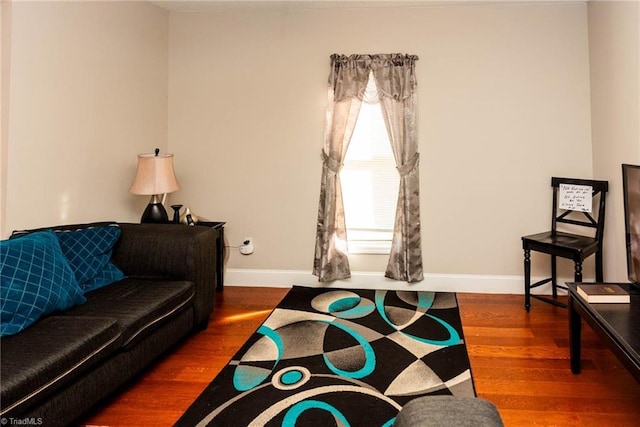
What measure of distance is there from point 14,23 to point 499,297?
4.03 meters

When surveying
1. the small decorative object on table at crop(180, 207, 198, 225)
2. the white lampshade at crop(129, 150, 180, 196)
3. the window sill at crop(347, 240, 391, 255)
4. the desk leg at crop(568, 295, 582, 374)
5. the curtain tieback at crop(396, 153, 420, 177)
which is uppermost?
the curtain tieback at crop(396, 153, 420, 177)

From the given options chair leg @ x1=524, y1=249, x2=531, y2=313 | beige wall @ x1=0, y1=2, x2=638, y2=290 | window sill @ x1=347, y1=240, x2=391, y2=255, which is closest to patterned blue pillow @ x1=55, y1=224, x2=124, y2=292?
beige wall @ x1=0, y1=2, x2=638, y2=290

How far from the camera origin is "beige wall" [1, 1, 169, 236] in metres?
2.62

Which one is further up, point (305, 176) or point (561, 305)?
point (305, 176)

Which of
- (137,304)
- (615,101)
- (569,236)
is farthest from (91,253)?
(615,101)

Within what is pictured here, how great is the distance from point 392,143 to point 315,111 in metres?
0.78

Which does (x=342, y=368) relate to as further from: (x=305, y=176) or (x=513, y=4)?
(x=513, y=4)

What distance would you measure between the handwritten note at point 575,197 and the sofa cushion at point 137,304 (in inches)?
121

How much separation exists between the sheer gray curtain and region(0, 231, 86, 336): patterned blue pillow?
2218 mm

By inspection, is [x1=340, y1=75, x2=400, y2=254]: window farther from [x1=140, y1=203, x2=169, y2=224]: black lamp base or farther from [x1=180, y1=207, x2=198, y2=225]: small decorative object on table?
[x1=140, y1=203, x2=169, y2=224]: black lamp base

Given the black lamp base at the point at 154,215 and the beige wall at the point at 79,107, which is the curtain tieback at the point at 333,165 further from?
the beige wall at the point at 79,107

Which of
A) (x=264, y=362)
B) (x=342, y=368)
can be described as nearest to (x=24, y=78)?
(x=264, y=362)

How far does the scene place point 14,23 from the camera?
2.56 meters

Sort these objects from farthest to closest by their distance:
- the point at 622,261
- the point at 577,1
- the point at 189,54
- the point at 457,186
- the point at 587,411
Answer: the point at 189,54
the point at 457,186
the point at 577,1
the point at 622,261
the point at 587,411
